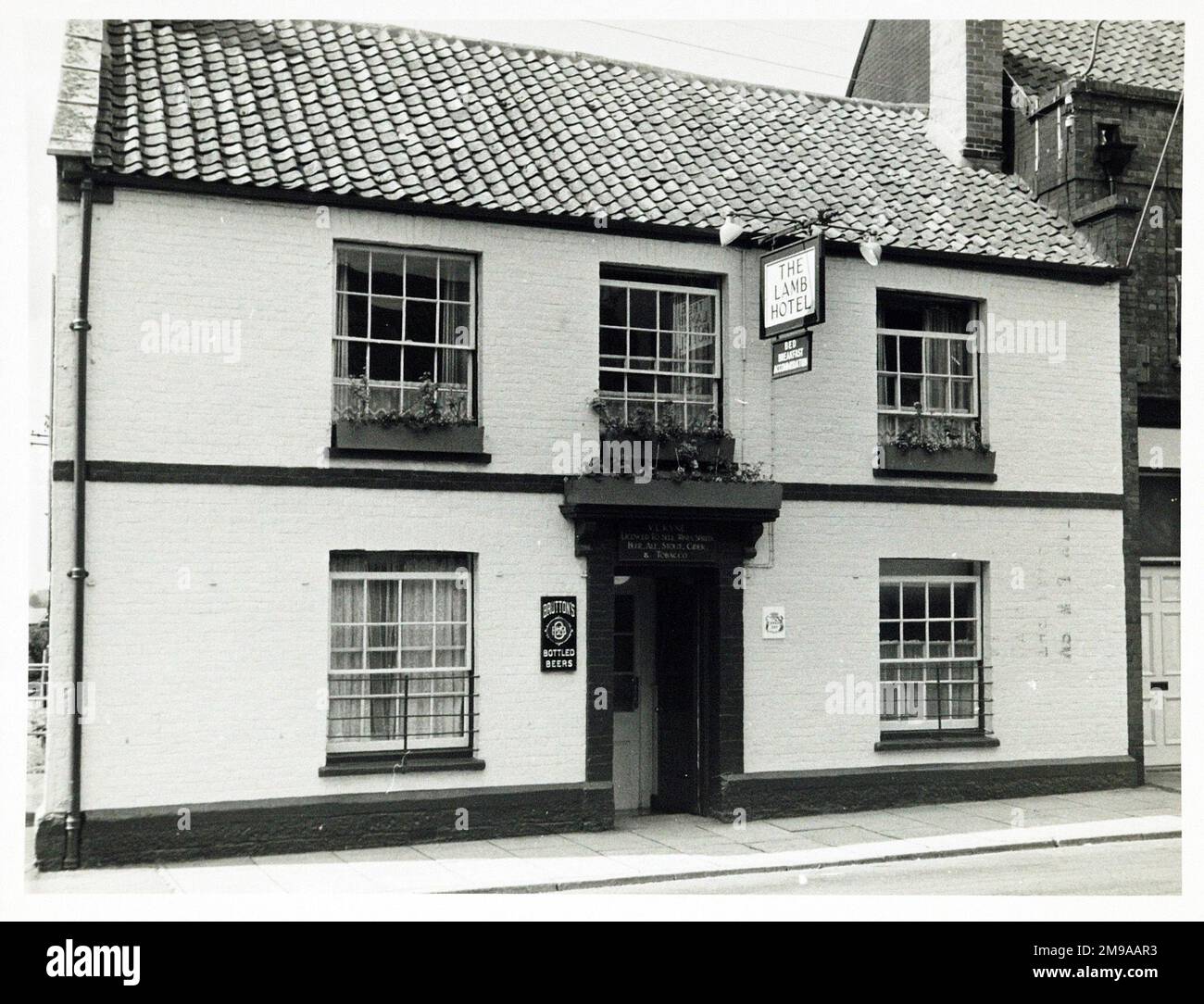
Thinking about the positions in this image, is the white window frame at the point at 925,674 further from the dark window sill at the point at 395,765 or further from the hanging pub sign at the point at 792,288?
the dark window sill at the point at 395,765

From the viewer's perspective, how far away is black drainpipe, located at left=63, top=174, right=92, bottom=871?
35.0 ft

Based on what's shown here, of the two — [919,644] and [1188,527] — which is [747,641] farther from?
[1188,527]

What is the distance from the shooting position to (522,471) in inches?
488

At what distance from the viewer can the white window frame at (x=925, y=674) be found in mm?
13781

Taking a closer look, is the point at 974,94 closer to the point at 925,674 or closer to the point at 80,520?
the point at 925,674

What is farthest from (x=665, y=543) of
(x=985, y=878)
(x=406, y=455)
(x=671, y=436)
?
(x=985, y=878)

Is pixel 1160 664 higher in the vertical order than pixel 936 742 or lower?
higher

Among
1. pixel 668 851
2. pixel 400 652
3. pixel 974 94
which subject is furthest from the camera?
pixel 974 94

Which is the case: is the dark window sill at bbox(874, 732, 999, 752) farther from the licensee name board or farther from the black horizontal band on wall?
the licensee name board

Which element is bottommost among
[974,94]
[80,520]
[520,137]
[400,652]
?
[400,652]

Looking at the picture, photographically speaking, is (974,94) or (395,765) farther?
(974,94)

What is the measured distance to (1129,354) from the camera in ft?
49.0

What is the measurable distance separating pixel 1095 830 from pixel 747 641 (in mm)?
3749

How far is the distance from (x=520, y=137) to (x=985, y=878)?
8526 mm
